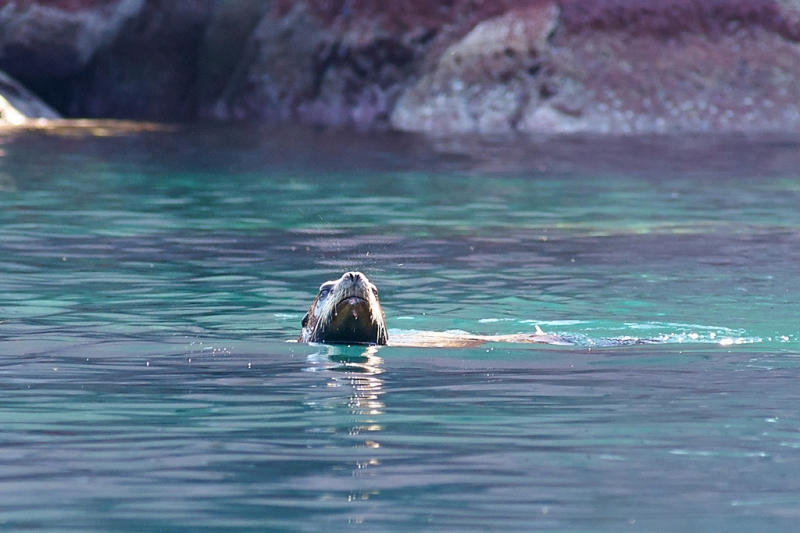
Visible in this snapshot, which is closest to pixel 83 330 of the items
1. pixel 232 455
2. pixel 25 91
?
pixel 232 455

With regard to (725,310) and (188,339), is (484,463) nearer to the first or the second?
(188,339)

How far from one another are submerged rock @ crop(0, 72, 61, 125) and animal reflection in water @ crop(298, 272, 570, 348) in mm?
25793

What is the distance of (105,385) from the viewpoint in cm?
820

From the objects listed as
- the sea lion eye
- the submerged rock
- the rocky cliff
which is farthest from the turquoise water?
the rocky cliff

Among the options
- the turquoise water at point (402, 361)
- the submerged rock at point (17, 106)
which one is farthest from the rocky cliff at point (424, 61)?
the turquoise water at point (402, 361)

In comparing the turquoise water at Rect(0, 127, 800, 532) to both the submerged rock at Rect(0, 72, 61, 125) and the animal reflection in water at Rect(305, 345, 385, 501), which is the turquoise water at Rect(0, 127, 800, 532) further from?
the submerged rock at Rect(0, 72, 61, 125)

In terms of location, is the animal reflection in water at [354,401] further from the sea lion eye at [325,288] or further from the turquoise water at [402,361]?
the sea lion eye at [325,288]

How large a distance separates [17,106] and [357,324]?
1074 inches

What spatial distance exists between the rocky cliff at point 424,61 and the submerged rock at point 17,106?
3587mm

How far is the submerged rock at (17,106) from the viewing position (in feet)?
113

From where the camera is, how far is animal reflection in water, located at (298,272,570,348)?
9.42 metres

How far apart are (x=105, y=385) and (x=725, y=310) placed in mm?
5168

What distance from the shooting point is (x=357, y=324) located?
9.63 metres

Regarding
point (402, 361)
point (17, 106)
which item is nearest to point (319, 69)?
point (17, 106)
